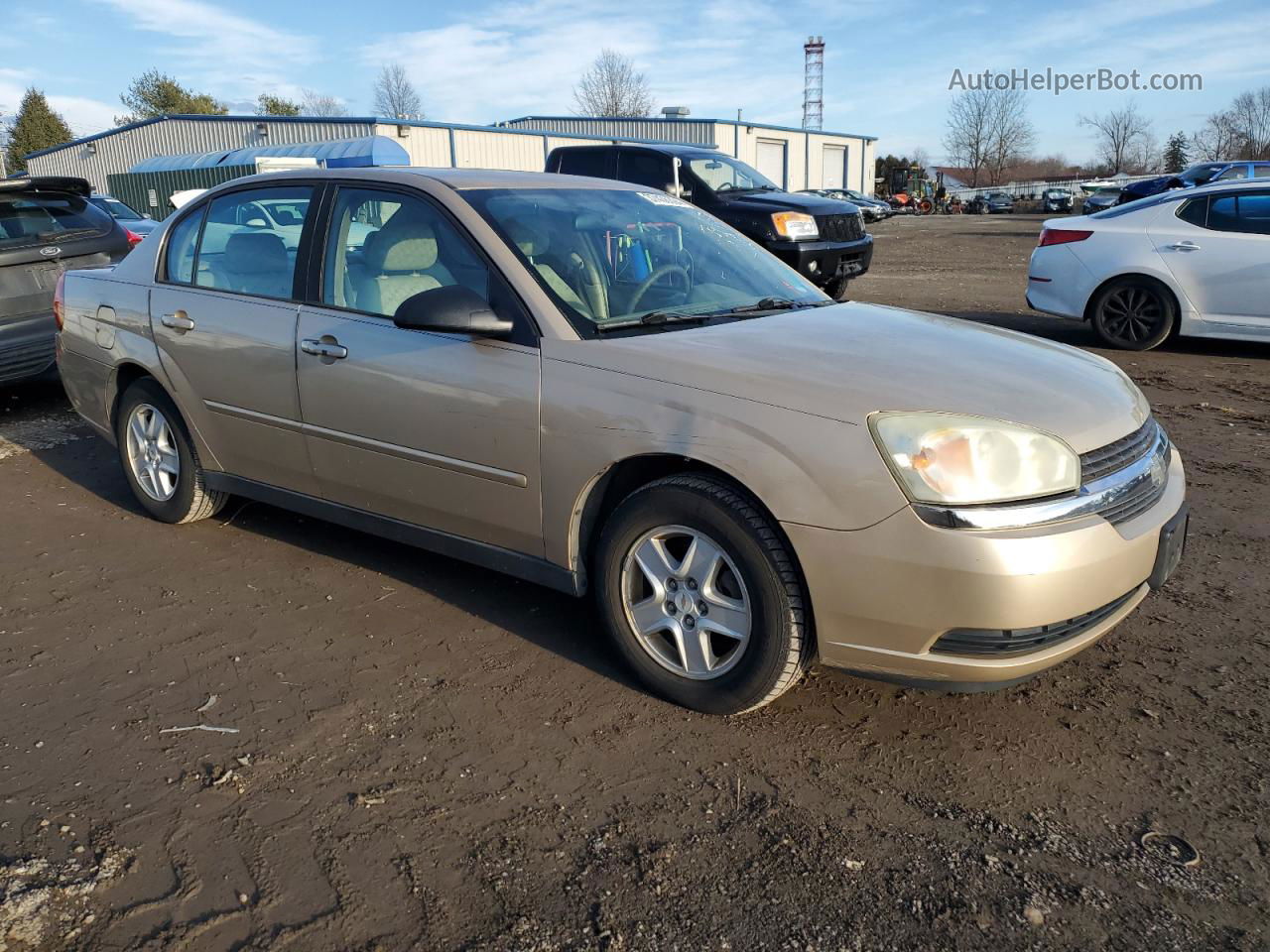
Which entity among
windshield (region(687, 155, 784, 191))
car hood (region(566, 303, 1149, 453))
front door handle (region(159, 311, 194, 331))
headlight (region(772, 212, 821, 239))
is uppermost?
windshield (region(687, 155, 784, 191))

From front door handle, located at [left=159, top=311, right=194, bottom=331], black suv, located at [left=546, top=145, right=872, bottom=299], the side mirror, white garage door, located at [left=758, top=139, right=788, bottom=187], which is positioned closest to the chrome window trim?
the side mirror

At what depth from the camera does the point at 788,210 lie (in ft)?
37.1

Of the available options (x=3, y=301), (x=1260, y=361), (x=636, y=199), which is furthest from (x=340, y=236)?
(x=1260, y=361)

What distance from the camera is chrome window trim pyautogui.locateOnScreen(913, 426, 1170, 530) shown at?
2.59m

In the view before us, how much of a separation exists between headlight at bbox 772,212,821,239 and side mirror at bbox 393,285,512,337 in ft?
27.3

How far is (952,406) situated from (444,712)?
69.6 inches

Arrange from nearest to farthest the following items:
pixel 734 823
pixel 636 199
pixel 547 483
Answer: pixel 734 823 → pixel 547 483 → pixel 636 199

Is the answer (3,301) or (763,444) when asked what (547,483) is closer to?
(763,444)

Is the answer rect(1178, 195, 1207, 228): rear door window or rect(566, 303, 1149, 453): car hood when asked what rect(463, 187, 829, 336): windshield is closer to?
rect(566, 303, 1149, 453): car hood

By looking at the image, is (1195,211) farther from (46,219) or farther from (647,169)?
(46,219)

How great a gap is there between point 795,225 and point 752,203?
0.56 meters

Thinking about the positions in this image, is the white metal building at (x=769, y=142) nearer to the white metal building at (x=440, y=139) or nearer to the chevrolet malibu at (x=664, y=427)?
the white metal building at (x=440, y=139)

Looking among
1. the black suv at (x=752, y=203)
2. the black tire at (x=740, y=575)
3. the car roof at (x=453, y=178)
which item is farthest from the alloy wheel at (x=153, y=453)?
the black suv at (x=752, y=203)

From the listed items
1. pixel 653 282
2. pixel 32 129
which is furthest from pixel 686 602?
pixel 32 129
